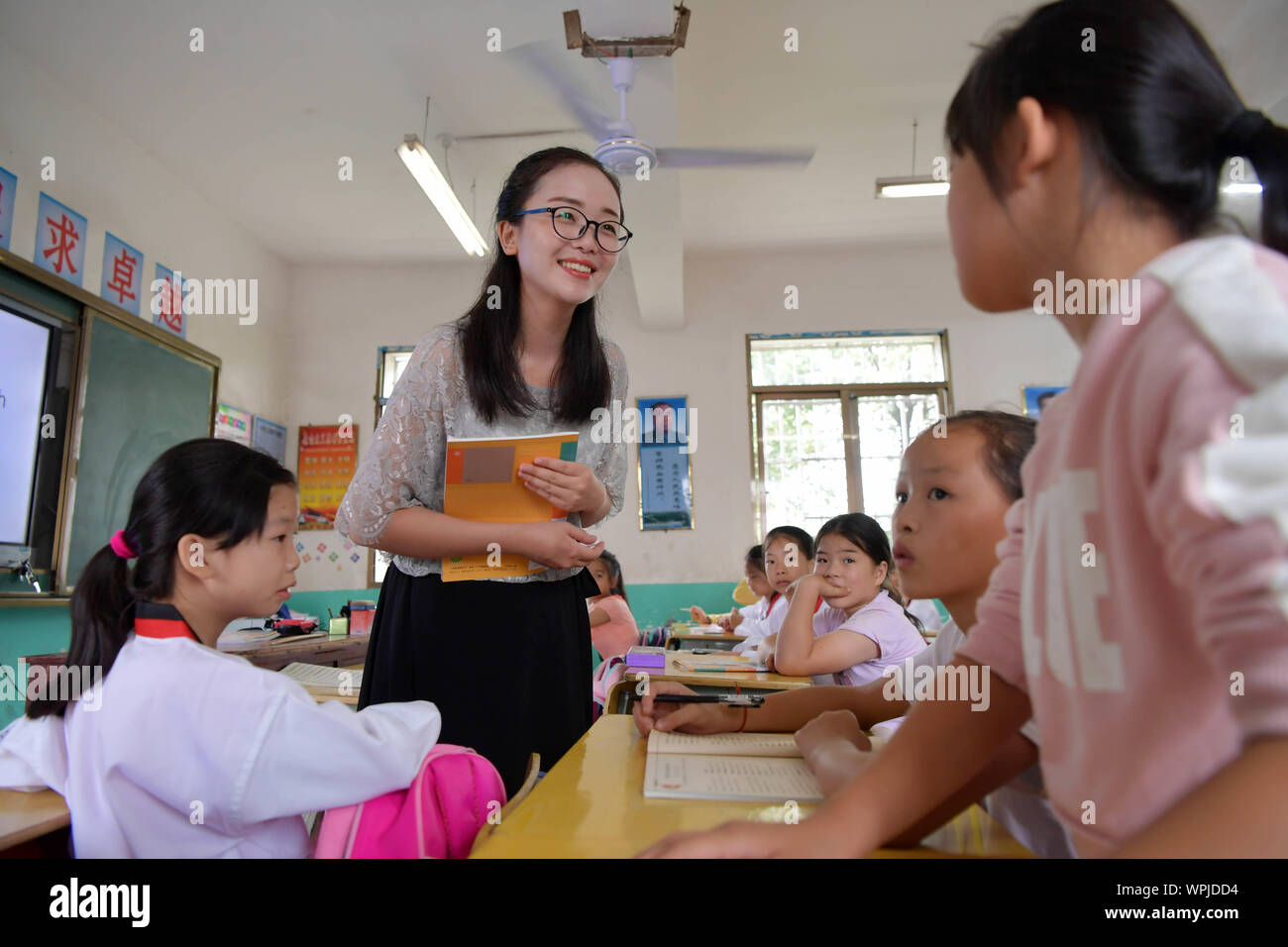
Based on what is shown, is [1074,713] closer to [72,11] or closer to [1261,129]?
[1261,129]

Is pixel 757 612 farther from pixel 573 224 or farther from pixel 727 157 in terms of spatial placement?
pixel 573 224

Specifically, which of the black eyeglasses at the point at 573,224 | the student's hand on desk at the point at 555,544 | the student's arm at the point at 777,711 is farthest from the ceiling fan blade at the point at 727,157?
the student's arm at the point at 777,711

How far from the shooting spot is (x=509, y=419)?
3.88ft

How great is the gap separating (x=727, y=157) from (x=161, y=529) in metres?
2.98

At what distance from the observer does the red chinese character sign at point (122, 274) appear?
13.6ft

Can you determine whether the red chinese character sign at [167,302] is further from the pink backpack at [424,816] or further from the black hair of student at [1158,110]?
the black hair of student at [1158,110]

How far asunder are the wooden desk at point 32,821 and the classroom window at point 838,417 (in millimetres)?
5259

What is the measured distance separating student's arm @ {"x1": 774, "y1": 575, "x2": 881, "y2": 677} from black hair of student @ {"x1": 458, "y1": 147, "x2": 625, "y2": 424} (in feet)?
4.05

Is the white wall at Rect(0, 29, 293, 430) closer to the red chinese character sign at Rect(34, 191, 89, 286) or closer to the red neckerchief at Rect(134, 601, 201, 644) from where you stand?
the red chinese character sign at Rect(34, 191, 89, 286)

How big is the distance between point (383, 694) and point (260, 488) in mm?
390

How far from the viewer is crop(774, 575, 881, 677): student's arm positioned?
7.16ft

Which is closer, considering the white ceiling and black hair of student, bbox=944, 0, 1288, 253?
black hair of student, bbox=944, 0, 1288, 253

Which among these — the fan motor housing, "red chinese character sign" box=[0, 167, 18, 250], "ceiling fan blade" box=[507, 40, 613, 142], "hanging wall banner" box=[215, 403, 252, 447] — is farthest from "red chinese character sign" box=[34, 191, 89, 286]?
the fan motor housing
